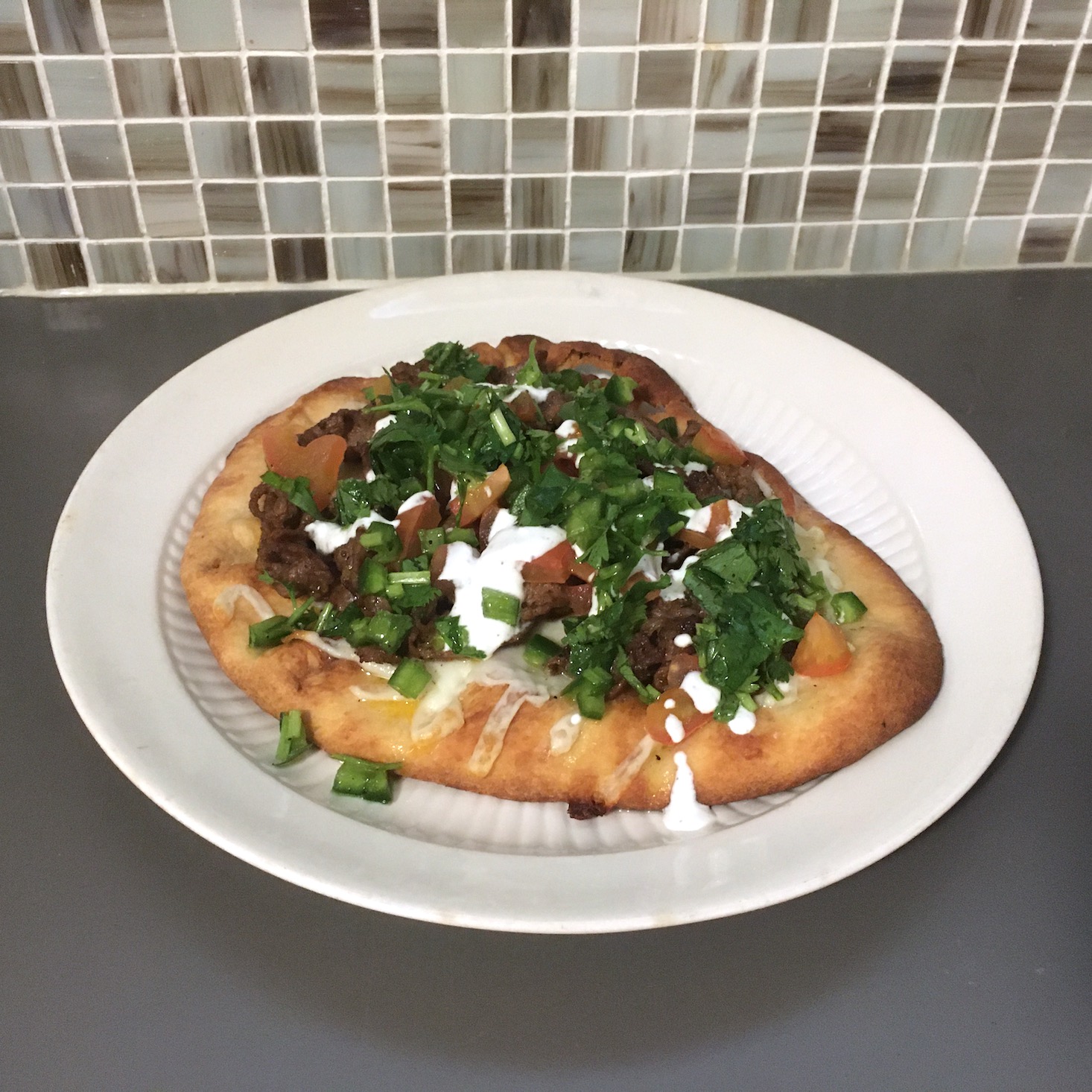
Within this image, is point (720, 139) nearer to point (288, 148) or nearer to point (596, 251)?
point (596, 251)

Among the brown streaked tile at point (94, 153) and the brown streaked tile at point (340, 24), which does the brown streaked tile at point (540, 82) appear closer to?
the brown streaked tile at point (340, 24)

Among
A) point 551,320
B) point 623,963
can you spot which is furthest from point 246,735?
point 551,320

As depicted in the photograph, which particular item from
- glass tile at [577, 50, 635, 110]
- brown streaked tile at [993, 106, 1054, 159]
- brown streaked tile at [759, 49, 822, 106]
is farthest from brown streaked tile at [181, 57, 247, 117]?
brown streaked tile at [993, 106, 1054, 159]

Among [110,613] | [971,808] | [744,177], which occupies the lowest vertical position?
[971,808]

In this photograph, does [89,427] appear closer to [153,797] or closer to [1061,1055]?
[153,797]

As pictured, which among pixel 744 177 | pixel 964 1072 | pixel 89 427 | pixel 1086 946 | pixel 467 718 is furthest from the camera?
pixel 744 177

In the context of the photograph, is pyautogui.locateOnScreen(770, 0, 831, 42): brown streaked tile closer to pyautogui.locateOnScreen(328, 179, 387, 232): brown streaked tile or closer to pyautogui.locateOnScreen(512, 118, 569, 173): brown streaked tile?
pyautogui.locateOnScreen(512, 118, 569, 173): brown streaked tile
